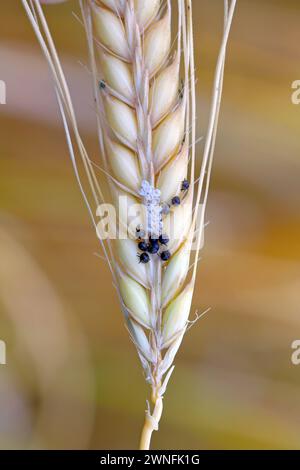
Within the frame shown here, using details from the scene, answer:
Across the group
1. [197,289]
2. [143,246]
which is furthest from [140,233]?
[197,289]

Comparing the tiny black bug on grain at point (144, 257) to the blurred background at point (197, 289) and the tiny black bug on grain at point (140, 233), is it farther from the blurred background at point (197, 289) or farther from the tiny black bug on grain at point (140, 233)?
the blurred background at point (197, 289)

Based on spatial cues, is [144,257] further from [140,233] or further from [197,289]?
[197,289]

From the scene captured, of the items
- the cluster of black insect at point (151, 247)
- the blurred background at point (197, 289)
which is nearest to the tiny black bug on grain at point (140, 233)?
the cluster of black insect at point (151, 247)

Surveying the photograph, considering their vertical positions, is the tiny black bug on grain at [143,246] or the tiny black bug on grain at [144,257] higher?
the tiny black bug on grain at [143,246]

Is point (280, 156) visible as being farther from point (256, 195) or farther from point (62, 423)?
point (62, 423)

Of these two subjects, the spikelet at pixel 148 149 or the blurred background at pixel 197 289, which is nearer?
the spikelet at pixel 148 149
